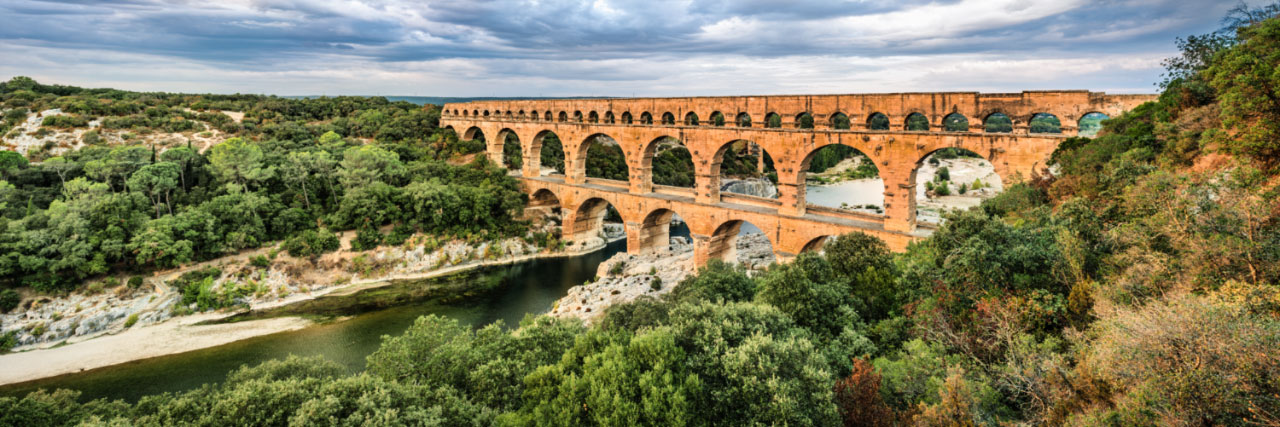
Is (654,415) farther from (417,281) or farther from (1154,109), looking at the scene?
(417,281)

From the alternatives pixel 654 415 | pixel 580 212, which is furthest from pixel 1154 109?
pixel 580 212

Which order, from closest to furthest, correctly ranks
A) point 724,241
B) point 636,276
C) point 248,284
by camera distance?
point 248,284 → point 636,276 → point 724,241

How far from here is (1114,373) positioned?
19.6 ft

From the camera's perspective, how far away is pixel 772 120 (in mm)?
26766

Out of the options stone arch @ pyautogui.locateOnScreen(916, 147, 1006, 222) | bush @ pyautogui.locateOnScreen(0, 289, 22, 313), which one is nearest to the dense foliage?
bush @ pyautogui.locateOnScreen(0, 289, 22, 313)

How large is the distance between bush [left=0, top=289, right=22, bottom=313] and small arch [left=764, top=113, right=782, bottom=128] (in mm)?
29671

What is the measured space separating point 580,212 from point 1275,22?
83.8 feet

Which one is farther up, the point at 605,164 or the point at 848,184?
the point at 605,164

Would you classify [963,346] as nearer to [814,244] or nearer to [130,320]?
[814,244]

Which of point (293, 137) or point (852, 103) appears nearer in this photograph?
point (852, 103)

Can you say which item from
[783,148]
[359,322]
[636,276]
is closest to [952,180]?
[783,148]

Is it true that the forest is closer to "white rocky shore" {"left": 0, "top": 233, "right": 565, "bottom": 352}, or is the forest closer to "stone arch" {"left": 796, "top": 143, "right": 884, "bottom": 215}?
"white rocky shore" {"left": 0, "top": 233, "right": 565, "bottom": 352}

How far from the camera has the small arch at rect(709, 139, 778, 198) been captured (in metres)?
47.4

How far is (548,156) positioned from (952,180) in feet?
122
